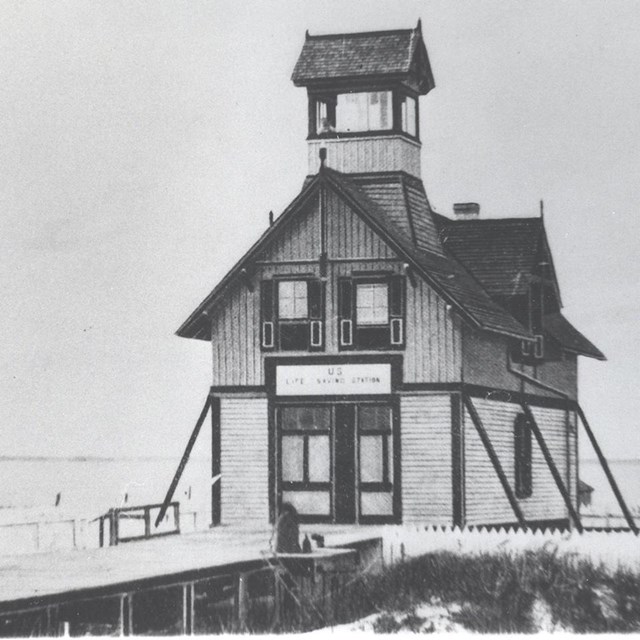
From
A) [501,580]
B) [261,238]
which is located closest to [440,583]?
[501,580]

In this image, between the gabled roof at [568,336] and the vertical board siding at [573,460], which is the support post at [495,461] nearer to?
the gabled roof at [568,336]

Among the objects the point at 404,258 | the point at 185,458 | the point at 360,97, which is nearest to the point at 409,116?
the point at 360,97

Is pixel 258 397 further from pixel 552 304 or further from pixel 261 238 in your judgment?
pixel 552 304

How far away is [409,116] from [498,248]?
3556mm

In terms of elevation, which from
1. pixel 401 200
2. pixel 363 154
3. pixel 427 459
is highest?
pixel 363 154

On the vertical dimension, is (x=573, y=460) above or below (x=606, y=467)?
above

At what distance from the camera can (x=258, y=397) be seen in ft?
107

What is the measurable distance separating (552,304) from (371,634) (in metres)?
14.9

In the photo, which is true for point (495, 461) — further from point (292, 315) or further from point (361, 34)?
point (361, 34)

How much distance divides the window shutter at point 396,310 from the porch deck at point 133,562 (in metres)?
3.78

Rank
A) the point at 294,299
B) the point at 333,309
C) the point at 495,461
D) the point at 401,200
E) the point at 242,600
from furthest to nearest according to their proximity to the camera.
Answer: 1. the point at 401,200
2. the point at 294,299
3. the point at 333,309
4. the point at 495,461
5. the point at 242,600

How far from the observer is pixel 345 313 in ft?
105

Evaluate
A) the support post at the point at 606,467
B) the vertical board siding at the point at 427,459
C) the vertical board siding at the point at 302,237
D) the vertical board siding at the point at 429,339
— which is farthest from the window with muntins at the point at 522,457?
the vertical board siding at the point at 302,237

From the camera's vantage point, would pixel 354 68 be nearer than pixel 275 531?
No
